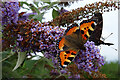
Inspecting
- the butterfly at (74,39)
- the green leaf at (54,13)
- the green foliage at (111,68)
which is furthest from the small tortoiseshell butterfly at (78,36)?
the green foliage at (111,68)

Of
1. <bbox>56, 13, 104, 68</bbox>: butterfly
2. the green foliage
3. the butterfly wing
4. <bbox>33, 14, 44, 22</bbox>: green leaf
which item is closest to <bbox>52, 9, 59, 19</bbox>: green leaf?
<bbox>33, 14, 44, 22</bbox>: green leaf

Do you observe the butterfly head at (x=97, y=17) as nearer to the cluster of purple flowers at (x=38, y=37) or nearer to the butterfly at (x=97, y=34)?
the butterfly at (x=97, y=34)

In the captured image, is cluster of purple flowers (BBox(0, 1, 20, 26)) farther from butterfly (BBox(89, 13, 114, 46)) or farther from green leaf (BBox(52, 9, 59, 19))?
butterfly (BBox(89, 13, 114, 46))

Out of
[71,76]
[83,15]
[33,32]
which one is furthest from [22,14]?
[71,76]

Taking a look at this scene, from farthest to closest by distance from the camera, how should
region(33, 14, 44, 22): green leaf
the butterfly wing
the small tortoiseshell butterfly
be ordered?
region(33, 14, 44, 22): green leaf
the small tortoiseshell butterfly
the butterfly wing

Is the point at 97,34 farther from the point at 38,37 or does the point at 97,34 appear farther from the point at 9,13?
the point at 9,13
